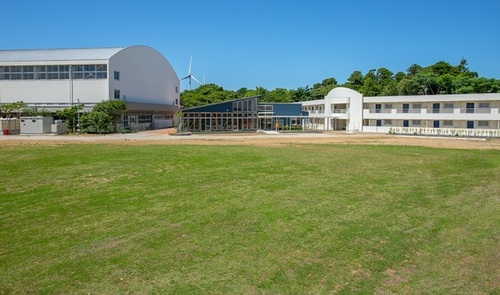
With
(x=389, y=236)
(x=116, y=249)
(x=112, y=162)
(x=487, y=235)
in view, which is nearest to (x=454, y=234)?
(x=487, y=235)

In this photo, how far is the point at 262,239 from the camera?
8.70 meters

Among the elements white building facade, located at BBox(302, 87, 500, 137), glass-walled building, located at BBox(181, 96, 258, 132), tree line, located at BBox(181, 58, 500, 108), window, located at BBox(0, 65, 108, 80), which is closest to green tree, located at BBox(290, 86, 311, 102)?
tree line, located at BBox(181, 58, 500, 108)

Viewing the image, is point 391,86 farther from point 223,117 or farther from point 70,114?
point 70,114

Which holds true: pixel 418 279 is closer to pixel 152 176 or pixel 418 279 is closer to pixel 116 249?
pixel 116 249

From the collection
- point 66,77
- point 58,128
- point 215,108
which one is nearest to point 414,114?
point 215,108

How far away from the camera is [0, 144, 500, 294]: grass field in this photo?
265 inches

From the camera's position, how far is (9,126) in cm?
4750

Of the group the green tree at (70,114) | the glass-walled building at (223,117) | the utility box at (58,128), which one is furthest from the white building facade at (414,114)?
the utility box at (58,128)

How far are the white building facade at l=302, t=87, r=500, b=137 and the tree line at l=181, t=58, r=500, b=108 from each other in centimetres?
1789

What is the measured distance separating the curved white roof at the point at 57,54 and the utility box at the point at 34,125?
9.88 m

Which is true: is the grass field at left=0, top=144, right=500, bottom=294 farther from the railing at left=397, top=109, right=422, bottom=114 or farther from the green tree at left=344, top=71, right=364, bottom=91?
the green tree at left=344, top=71, right=364, bottom=91

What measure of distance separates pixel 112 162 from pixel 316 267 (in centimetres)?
1483

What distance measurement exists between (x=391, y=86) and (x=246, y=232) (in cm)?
7421

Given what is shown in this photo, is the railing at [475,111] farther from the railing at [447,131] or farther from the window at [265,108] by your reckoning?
the window at [265,108]
